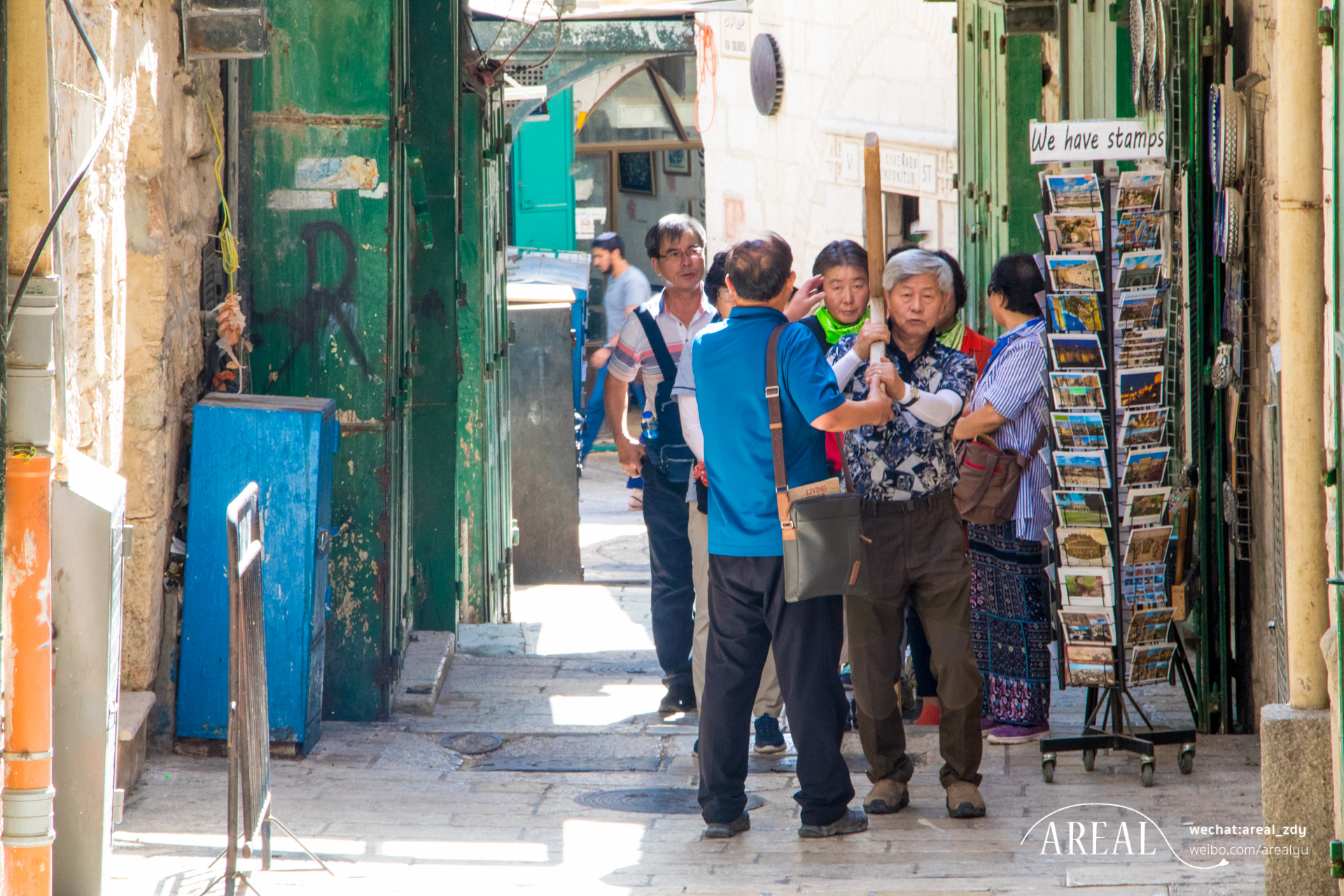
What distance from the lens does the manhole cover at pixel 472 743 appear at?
19.1 ft

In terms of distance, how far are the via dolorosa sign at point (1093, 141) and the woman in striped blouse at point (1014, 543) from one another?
579mm

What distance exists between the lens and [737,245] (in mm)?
4602

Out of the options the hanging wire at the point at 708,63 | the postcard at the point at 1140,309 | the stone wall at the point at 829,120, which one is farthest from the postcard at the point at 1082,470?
the hanging wire at the point at 708,63

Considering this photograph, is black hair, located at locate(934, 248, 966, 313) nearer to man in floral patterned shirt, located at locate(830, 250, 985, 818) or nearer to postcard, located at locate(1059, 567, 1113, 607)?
man in floral patterned shirt, located at locate(830, 250, 985, 818)

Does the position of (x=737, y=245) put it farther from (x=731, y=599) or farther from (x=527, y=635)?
(x=527, y=635)

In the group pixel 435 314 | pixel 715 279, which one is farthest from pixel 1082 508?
pixel 435 314

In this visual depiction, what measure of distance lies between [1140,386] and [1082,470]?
33 centimetres

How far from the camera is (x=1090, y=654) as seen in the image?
5.12 metres

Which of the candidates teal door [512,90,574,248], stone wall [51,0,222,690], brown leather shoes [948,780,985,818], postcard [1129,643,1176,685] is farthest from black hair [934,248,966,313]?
teal door [512,90,574,248]

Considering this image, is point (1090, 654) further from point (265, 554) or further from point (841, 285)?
point (265, 554)

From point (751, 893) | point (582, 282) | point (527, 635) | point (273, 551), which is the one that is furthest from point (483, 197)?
point (582, 282)

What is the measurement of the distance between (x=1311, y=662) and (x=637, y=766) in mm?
2595

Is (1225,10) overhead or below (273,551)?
overhead

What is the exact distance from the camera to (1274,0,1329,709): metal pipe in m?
3.66
